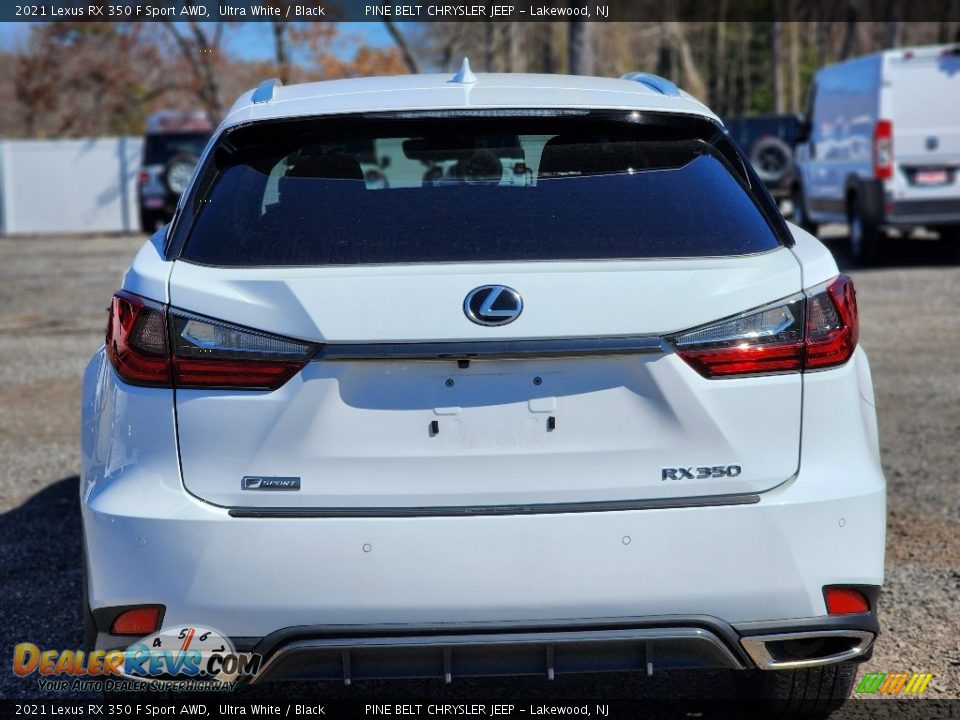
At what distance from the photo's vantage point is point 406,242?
2859 millimetres

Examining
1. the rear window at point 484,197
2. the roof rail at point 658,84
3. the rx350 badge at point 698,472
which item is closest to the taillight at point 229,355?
the rear window at point 484,197

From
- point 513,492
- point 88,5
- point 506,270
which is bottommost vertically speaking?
point 88,5

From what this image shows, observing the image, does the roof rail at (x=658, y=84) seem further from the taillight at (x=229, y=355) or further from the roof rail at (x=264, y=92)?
the taillight at (x=229, y=355)

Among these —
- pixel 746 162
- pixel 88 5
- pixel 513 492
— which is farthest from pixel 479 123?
pixel 88 5

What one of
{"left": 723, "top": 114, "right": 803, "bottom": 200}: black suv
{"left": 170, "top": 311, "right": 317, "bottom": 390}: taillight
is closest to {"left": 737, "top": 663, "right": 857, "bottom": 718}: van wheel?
{"left": 170, "top": 311, "right": 317, "bottom": 390}: taillight

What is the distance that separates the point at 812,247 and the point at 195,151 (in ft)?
95.7

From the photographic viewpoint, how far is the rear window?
2861 millimetres

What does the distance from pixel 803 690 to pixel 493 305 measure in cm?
136

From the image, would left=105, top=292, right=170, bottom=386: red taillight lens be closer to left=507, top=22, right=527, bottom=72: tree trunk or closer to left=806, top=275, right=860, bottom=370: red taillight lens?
left=806, top=275, right=860, bottom=370: red taillight lens

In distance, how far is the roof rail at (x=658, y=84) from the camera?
11.6ft

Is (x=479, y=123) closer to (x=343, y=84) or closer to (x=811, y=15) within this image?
(x=343, y=84)

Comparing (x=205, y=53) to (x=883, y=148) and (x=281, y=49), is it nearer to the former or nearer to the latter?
(x=281, y=49)

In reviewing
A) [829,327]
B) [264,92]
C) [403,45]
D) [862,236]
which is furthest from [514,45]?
[829,327]

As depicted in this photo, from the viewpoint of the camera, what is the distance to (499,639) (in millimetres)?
2773
